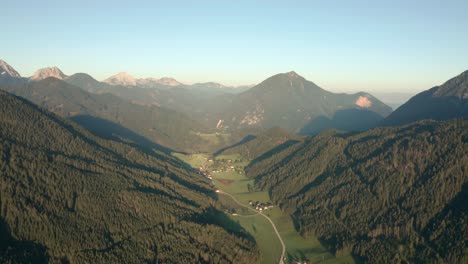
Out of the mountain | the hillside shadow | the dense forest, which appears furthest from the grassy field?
the hillside shadow

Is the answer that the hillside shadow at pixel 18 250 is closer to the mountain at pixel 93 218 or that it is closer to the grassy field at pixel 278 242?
the mountain at pixel 93 218

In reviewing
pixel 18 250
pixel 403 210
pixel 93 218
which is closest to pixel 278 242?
pixel 403 210

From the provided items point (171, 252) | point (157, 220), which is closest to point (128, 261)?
point (171, 252)

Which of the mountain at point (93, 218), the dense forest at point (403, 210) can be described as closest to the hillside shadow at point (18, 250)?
the mountain at point (93, 218)

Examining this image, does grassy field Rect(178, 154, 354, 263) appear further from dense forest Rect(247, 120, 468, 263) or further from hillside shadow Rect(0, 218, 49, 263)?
hillside shadow Rect(0, 218, 49, 263)

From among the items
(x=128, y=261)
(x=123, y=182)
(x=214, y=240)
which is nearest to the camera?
(x=128, y=261)

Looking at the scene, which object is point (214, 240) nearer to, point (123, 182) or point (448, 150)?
point (123, 182)
